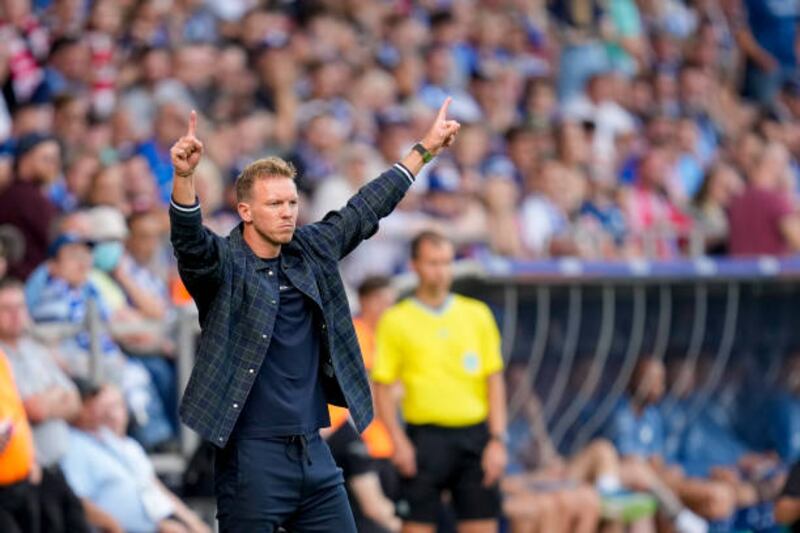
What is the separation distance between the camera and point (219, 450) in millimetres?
7648

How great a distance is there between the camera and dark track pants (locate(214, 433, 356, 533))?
7.53m

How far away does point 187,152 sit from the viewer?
693cm

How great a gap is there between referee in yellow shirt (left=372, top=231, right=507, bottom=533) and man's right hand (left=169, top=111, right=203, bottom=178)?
400cm

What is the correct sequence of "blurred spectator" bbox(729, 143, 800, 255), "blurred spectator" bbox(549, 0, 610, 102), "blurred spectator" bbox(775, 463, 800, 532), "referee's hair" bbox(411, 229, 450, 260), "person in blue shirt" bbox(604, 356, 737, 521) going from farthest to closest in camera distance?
"blurred spectator" bbox(549, 0, 610, 102), "blurred spectator" bbox(729, 143, 800, 255), "person in blue shirt" bbox(604, 356, 737, 521), "referee's hair" bbox(411, 229, 450, 260), "blurred spectator" bbox(775, 463, 800, 532)

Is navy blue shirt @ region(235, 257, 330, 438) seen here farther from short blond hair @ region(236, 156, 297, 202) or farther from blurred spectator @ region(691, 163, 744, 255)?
blurred spectator @ region(691, 163, 744, 255)

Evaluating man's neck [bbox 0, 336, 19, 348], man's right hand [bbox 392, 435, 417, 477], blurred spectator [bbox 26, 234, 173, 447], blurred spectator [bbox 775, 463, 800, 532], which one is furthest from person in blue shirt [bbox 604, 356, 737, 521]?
man's neck [bbox 0, 336, 19, 348]

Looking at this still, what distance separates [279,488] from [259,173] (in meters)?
1.20

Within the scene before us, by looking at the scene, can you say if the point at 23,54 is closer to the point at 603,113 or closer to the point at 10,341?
the point at 10,341

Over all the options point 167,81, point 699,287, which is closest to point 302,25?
point 167,81

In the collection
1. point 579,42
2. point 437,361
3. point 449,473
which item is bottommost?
point 449,473

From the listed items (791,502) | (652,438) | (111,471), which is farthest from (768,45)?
(111,471)

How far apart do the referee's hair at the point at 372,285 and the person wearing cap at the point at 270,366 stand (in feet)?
12.6

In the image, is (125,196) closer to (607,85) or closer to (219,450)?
(219,450)

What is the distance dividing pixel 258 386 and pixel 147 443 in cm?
373
